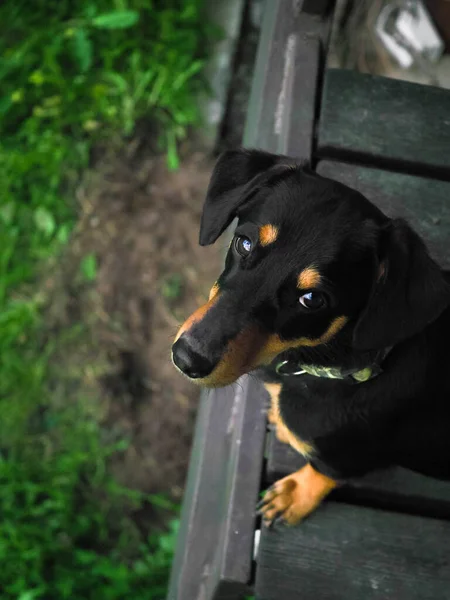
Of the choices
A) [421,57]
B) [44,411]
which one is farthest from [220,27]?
[44,411]

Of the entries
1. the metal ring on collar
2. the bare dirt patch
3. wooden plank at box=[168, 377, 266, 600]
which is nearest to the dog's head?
the metal ring on collar

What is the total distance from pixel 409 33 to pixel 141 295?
81.2 inches

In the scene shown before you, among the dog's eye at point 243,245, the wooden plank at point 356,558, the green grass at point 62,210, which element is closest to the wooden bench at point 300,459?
the wooden plank at point 356,558

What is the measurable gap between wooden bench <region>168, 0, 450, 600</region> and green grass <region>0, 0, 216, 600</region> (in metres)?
0.79

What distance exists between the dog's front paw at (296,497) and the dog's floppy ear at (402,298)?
2.09 feet

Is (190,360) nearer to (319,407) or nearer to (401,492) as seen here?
(319,407)

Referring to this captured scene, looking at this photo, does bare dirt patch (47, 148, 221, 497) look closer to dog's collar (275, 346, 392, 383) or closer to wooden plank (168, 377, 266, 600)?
wooden plank (168, 377, 266, 600)

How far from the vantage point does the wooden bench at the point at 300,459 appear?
1961 millimetres

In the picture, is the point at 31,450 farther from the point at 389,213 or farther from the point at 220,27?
the point at 220,27

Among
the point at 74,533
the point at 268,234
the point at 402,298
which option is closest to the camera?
the point at 402,298

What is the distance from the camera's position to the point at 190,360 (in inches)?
63.7

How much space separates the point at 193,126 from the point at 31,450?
2073 mm

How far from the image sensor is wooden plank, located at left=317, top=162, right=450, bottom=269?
2338 mm

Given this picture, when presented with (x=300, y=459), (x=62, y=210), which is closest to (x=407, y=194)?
(x=300, y=459)
